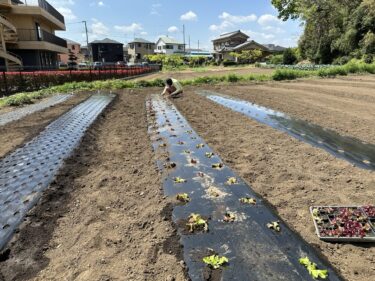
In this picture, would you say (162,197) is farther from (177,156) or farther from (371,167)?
(371,167)

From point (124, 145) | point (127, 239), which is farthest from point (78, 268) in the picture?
point (124, 145)

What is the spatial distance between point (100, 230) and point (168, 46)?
97.2 m

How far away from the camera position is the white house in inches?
3775

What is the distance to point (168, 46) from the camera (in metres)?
96.3

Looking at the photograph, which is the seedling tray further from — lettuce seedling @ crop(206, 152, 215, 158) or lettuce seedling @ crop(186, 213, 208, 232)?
lettuce seedling @ crop(206, 152, 215, 158)

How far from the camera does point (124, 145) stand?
23.6ft

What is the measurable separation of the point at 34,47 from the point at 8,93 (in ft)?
37.3

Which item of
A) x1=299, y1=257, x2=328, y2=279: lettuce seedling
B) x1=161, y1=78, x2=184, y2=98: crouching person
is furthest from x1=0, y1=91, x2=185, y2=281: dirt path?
x1=161, y1=78, x2=184, y2=98: crouching person

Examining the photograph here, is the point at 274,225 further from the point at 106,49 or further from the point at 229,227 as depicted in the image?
the point at 106,49

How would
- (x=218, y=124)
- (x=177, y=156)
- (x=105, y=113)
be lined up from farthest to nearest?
1. (x=105, y=113)
2. (x=218, y=124)
3. (x=177, y=156)

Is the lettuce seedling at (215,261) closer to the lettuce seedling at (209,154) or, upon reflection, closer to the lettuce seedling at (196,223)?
the lettuce seedling at (196,223)

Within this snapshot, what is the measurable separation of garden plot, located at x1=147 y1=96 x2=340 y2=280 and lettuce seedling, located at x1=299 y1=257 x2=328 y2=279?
36mm

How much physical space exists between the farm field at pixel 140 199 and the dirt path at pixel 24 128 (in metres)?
0.06

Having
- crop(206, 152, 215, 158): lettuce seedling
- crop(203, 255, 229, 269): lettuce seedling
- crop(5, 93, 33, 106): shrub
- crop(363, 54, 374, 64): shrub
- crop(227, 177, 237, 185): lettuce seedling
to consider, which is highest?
crop(363, 54, 374, 64): shrub
